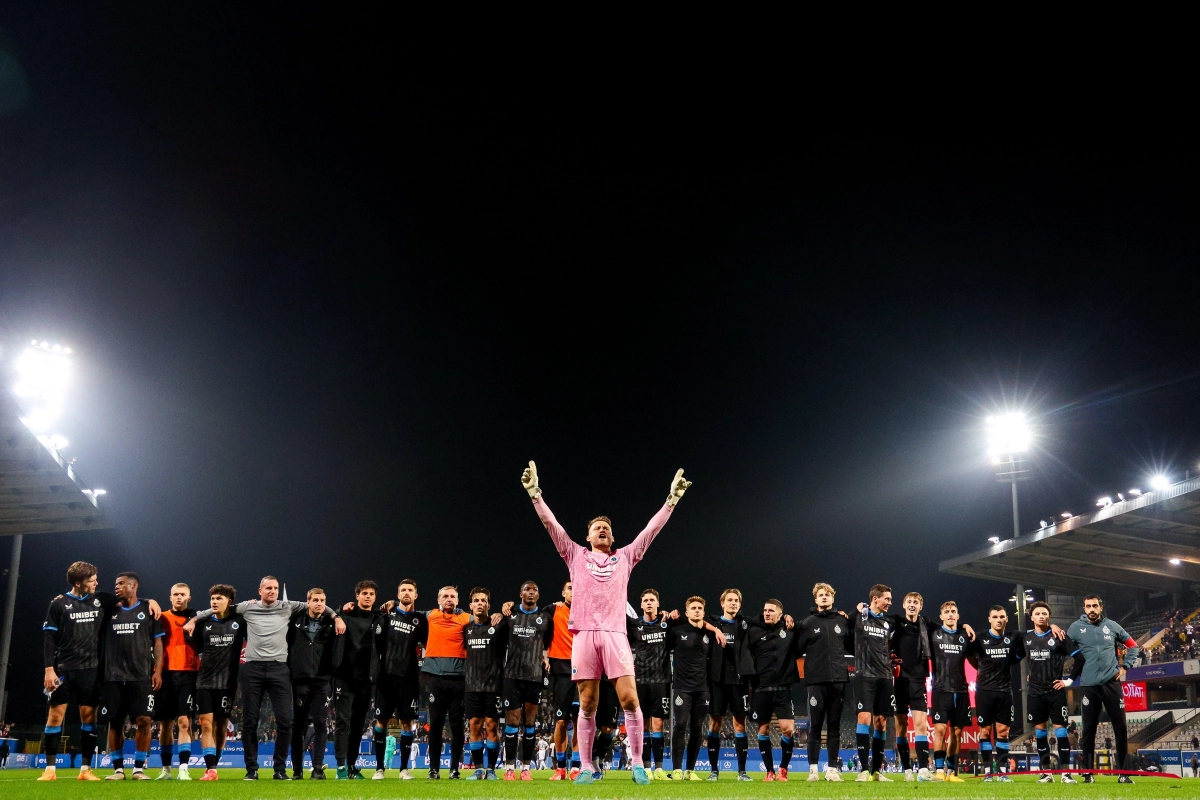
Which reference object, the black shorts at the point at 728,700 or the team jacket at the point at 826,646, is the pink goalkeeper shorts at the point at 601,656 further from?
the black shorts at the point at 728,700

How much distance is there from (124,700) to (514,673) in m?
4.67

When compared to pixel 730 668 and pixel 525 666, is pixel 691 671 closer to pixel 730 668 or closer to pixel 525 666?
pixel 730 668

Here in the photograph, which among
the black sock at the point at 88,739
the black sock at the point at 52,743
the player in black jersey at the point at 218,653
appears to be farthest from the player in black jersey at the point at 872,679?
the black sock at the point at 52,743

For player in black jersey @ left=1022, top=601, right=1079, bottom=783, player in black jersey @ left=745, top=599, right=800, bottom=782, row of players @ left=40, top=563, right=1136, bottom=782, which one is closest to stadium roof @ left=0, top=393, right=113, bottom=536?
row of players @ left=40, top=563, right=1136, bottom=782

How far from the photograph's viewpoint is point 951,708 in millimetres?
13531

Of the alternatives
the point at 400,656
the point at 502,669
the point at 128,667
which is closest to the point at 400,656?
the point at 400,656

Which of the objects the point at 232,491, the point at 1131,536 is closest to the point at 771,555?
the point at 1131,536

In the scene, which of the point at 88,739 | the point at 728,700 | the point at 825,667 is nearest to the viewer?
the point at 88,739

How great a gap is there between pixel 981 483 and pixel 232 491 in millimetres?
40448

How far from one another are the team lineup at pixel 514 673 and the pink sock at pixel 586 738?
82.3 inches

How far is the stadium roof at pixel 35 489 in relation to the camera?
29297mm

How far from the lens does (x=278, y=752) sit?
1001cm

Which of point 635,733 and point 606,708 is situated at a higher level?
point 635,733

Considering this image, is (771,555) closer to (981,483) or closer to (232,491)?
(981,483)
